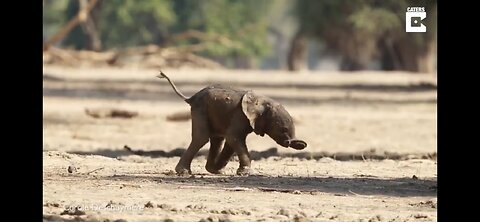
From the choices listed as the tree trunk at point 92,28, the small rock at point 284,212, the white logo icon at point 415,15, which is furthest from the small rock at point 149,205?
the tree trunk at point 92,28

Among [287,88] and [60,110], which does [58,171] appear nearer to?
[60,110]

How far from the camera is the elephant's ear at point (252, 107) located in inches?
461

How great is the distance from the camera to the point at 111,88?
1342 inches

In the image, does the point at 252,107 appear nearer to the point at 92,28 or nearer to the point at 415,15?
the point at 415,15

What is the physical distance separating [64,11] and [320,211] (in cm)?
6398

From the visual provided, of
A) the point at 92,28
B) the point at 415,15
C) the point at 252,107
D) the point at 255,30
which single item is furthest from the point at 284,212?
the point at 92,28

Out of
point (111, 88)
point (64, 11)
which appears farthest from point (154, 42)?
point (111, 88)

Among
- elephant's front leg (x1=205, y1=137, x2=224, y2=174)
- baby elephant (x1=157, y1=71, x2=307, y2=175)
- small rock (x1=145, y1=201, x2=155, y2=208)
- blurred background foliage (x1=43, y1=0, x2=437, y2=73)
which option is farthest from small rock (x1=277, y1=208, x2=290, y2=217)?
blurred background foliage (x1=43, y1=0, x2=437, y2=73)

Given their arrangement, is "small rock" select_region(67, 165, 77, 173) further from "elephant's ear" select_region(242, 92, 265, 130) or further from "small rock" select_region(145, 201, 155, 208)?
"small rock" select_region(145, 201, 155, 208)

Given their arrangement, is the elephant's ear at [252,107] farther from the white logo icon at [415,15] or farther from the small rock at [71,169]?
the white logo icon at [415,15]

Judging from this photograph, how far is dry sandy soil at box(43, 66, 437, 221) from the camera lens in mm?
9578

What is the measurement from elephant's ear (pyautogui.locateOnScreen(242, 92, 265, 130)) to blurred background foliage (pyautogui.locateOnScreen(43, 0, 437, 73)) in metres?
13.5

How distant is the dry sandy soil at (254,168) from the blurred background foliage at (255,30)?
4531 millimetres

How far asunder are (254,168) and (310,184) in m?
1.69
